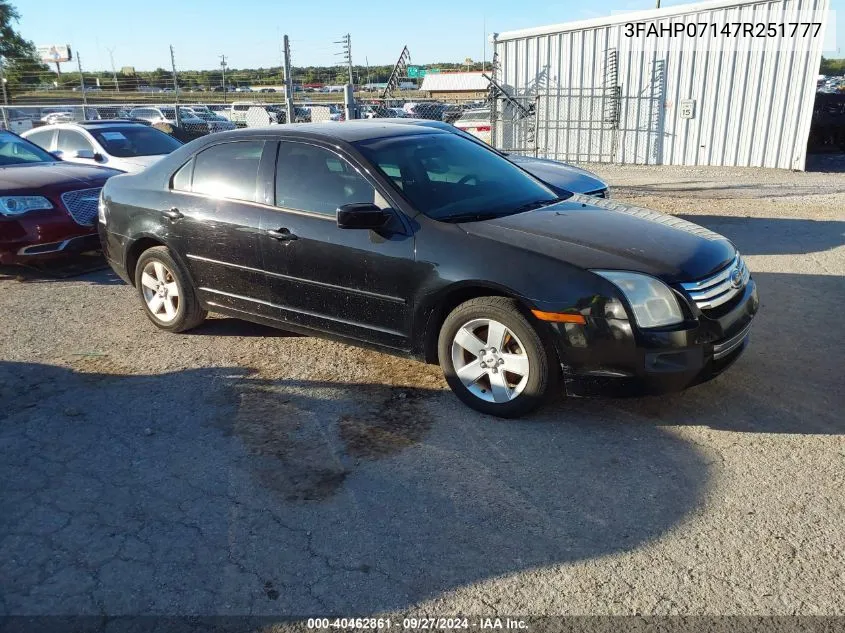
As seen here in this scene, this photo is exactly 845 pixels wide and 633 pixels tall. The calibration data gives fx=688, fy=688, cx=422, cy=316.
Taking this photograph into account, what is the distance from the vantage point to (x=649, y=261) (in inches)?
146

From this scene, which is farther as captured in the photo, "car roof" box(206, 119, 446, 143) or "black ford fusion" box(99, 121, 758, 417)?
"car roof" box(206, 119, 446, 143)

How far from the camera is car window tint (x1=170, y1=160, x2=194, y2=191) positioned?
5.26 meters

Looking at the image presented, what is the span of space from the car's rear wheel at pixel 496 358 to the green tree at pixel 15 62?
34.5m

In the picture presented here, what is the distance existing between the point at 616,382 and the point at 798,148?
14292 millimetres

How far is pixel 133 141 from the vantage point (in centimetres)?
1080

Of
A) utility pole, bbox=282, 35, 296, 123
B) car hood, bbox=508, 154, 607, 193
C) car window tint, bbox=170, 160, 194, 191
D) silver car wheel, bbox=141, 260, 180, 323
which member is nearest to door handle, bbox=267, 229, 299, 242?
car window tint, bbox=170, 160, 194, 191

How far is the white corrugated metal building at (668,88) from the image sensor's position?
48.9ft

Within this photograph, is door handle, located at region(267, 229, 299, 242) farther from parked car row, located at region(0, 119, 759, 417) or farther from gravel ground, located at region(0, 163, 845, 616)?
gravel ground, located at region(0, 163, 845, 616)

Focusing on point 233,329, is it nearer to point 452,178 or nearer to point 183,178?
point 183,178

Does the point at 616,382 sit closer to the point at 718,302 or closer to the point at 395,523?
the point at 718,302

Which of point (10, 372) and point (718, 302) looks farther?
point (10, 372)

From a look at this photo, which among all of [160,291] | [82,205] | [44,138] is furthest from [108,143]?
[160,291]

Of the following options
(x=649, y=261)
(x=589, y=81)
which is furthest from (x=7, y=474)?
(x=589, y=81)

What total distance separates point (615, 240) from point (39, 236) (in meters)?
6.10
